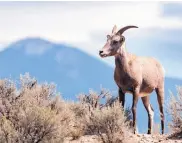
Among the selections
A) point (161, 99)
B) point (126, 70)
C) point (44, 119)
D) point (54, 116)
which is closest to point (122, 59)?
point (126, 70)

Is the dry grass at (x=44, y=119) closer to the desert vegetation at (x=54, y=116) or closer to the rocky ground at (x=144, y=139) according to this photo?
the desert vegetation at (x=54, y=116)

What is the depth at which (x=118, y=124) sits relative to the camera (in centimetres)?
1945

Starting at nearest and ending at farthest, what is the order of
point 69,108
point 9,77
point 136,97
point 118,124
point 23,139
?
point 23,139
point 118,124
point 136,97
point 9,77
point 69,108

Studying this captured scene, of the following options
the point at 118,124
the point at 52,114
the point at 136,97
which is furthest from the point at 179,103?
the point at 52,114

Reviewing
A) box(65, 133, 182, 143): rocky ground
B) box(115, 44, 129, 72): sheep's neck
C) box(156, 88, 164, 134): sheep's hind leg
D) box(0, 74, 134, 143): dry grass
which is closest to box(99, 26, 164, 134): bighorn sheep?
box(115, 44, 129, 72): sheep's neck

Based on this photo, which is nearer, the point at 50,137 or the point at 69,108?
the point at 50,137

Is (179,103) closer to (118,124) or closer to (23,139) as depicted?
(118,124)

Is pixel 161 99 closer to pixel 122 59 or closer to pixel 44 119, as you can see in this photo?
pixel 122 59

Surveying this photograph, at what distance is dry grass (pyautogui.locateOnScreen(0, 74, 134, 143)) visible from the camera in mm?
17609

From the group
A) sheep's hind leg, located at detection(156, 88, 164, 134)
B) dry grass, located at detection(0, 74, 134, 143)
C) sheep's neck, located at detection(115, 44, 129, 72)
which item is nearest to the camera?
dry grass, located at detection(0, 74, 134, 143)

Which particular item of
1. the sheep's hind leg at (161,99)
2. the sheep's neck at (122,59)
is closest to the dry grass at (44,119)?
the sheep's hind leg at (161,99)

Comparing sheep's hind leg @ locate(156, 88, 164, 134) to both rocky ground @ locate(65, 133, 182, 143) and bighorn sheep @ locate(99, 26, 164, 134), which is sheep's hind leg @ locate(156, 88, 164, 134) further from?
rocky ground @ locate(65, 133, 182, 143)

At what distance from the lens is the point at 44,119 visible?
695 inches

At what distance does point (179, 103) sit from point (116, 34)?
3.04 meters
